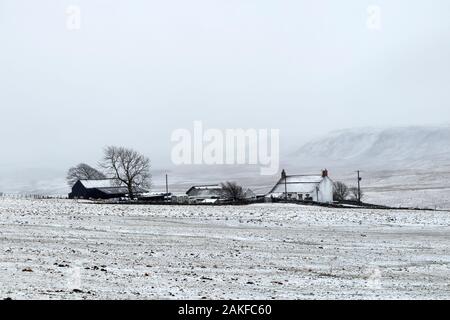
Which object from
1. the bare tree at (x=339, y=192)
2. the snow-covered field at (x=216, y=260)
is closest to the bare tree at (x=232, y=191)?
the bare tree at (x=339, y=192)

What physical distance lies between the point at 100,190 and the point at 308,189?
45812 mm

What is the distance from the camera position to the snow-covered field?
16.2m

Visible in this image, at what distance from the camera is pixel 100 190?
11950 cm

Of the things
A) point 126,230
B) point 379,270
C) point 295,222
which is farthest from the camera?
point 295,222

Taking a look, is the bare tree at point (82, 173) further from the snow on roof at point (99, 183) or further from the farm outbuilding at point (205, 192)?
the farm outbuilding at point (205, 192)

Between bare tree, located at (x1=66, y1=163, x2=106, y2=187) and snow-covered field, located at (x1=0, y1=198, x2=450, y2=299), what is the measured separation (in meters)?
112

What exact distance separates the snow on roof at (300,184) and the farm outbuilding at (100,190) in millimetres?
31911

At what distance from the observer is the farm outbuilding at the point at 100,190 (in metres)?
119

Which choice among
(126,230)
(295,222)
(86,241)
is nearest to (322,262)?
(86,241)

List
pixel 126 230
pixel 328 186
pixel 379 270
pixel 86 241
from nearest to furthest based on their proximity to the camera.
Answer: pixel 379 270, pixel 86 241, pixel 126 230, pixel 328 186

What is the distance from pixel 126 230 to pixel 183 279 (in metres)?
17.8

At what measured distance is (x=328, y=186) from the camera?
10862 centimetres

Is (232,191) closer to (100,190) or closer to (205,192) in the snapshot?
(205,192)
